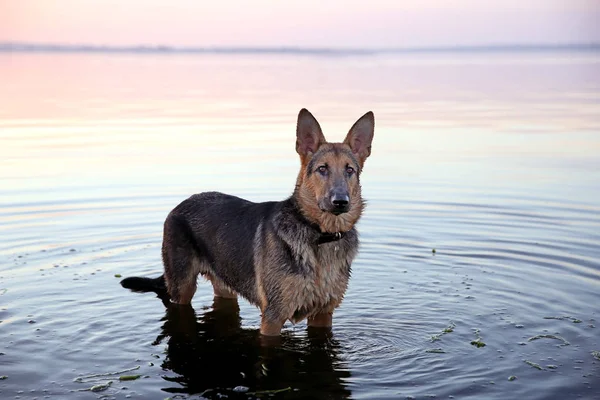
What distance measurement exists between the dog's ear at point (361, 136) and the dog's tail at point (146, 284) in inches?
149

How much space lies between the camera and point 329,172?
8594 millimetres

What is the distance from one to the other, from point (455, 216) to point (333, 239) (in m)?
7.24

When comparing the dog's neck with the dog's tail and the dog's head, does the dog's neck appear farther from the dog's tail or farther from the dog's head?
the dog's tail

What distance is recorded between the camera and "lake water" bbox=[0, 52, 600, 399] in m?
8.41

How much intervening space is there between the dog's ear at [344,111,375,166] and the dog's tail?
3.78 metres

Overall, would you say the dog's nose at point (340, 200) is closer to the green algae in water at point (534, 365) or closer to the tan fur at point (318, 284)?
the tan fur at point (318, 284)

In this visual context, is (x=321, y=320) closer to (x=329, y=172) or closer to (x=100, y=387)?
(x=329, y=172)

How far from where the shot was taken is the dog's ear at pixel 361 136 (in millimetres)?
9008

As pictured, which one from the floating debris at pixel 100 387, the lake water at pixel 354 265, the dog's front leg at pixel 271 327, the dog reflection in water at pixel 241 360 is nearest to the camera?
the floating debris at pixel 100 387

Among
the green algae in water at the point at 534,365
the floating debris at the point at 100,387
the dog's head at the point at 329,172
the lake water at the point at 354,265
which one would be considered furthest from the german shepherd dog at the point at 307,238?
the green algae in water at the point at 534,365

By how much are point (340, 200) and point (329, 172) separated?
0.52 meters

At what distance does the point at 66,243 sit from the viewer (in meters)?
14.0

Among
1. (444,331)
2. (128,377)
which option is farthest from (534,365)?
(128,377)

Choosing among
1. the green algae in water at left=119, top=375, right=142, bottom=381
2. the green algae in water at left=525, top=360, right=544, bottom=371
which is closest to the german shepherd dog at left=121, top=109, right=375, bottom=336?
the green algae in water at left=119, top=375, right=142, bottom=381
